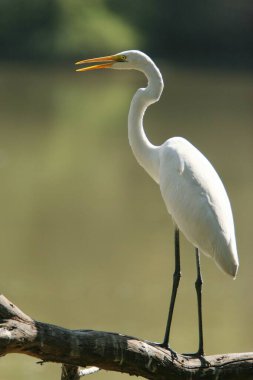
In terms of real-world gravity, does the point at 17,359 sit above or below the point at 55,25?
below

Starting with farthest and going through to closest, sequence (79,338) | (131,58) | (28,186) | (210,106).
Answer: (210,106) < (28,186) < (131,58) < (79,338)

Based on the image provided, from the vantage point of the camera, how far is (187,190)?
10.5ft

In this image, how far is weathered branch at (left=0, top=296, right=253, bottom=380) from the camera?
Result: 95.6 inches

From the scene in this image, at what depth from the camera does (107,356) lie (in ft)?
8.51

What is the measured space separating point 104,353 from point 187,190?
2.65ft

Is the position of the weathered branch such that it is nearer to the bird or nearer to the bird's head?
the bird

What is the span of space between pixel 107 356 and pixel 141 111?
1.18 metres

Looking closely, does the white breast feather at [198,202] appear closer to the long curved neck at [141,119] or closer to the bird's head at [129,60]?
the long curved neck at [141,119]

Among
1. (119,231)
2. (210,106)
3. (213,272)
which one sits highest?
(210,106)

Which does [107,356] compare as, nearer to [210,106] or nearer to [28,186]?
[28,186]

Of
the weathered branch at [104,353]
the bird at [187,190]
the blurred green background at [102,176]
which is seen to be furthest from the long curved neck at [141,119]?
the blurred green background at [102,176]

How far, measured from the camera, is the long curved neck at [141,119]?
3445mm

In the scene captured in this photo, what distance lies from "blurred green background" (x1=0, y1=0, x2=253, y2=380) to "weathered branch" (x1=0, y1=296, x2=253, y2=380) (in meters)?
2.28

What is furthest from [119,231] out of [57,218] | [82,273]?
[82,273]
